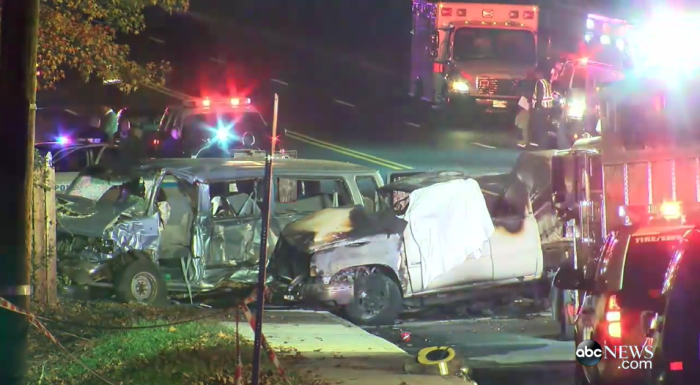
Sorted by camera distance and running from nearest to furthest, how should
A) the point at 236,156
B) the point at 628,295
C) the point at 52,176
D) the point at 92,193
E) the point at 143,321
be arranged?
the point at 628,295, the point at 143,321, the point at 52,176, the point at 92,193, the point at 236,156

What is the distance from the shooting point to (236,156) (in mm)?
15531

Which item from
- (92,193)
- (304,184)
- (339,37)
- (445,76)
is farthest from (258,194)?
(339,37)

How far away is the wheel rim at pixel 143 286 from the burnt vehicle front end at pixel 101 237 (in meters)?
0.25

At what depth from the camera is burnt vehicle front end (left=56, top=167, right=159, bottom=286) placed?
12.0 metres

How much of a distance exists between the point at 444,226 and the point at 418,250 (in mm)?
456

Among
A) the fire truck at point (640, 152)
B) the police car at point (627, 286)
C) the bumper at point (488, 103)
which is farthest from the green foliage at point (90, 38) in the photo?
the bumper at point (488, 103)

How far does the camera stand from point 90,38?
41.7ft

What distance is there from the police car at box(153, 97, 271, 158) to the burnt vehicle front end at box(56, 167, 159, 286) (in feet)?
19.1

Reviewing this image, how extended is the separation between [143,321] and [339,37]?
112ft

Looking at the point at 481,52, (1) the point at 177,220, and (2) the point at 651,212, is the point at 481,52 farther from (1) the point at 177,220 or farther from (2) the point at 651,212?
(2) the point at 651,212

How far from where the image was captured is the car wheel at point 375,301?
12.1 m

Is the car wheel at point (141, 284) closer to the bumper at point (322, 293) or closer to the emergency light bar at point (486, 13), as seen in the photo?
the bumper at point (322, 293)

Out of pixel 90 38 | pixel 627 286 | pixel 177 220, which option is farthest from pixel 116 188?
pixel 627 286

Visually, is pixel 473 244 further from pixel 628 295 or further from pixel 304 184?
pixel 628 295
